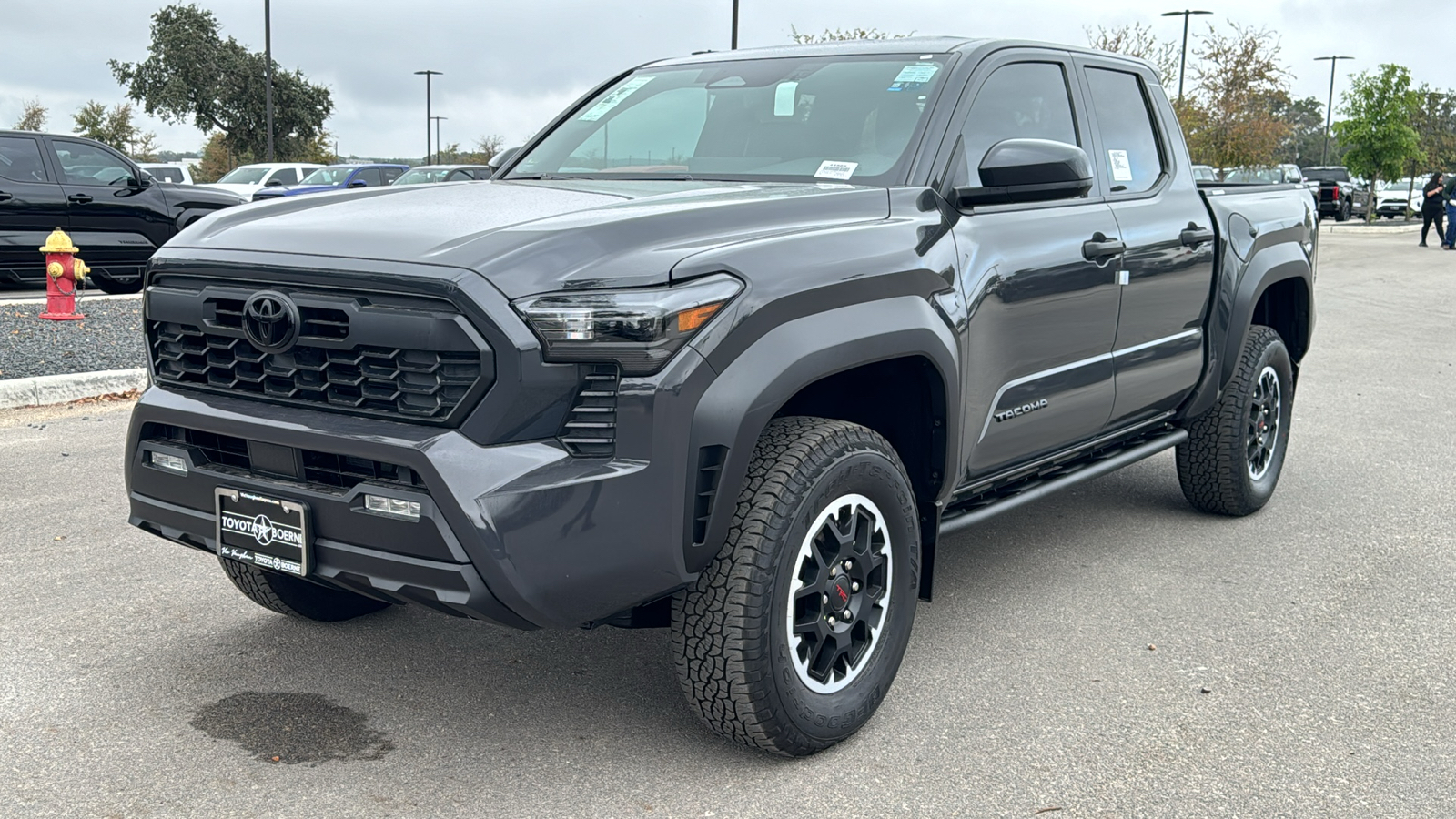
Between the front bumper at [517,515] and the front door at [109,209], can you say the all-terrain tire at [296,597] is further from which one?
the front door at [109,209]

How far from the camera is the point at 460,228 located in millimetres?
3041

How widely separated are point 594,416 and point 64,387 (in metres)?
6.35

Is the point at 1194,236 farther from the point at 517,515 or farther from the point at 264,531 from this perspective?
the point at 264,531

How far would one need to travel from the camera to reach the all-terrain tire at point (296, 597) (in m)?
3.96

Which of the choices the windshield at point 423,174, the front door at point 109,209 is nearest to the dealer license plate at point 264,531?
the front door at point 109,209

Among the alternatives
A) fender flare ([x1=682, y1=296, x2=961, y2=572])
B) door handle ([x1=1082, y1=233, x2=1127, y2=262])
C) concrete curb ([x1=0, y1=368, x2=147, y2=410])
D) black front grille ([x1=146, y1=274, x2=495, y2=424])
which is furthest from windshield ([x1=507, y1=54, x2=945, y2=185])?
concrete curb ([x1=0, y1=368, x2=147, y2=410])

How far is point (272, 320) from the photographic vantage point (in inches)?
118

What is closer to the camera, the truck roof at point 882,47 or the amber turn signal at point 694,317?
the amber turn signal at point 694,317

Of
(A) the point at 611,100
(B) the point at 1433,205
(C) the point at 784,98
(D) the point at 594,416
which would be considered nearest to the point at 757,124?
(C) the point at 784,98

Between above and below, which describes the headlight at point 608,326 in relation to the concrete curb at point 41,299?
above

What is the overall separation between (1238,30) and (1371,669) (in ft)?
134

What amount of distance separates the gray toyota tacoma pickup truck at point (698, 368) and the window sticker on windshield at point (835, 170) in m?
0.01

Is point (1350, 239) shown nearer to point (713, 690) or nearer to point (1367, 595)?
point (1367, 595)

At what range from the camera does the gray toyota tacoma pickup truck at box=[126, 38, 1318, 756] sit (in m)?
2.79
